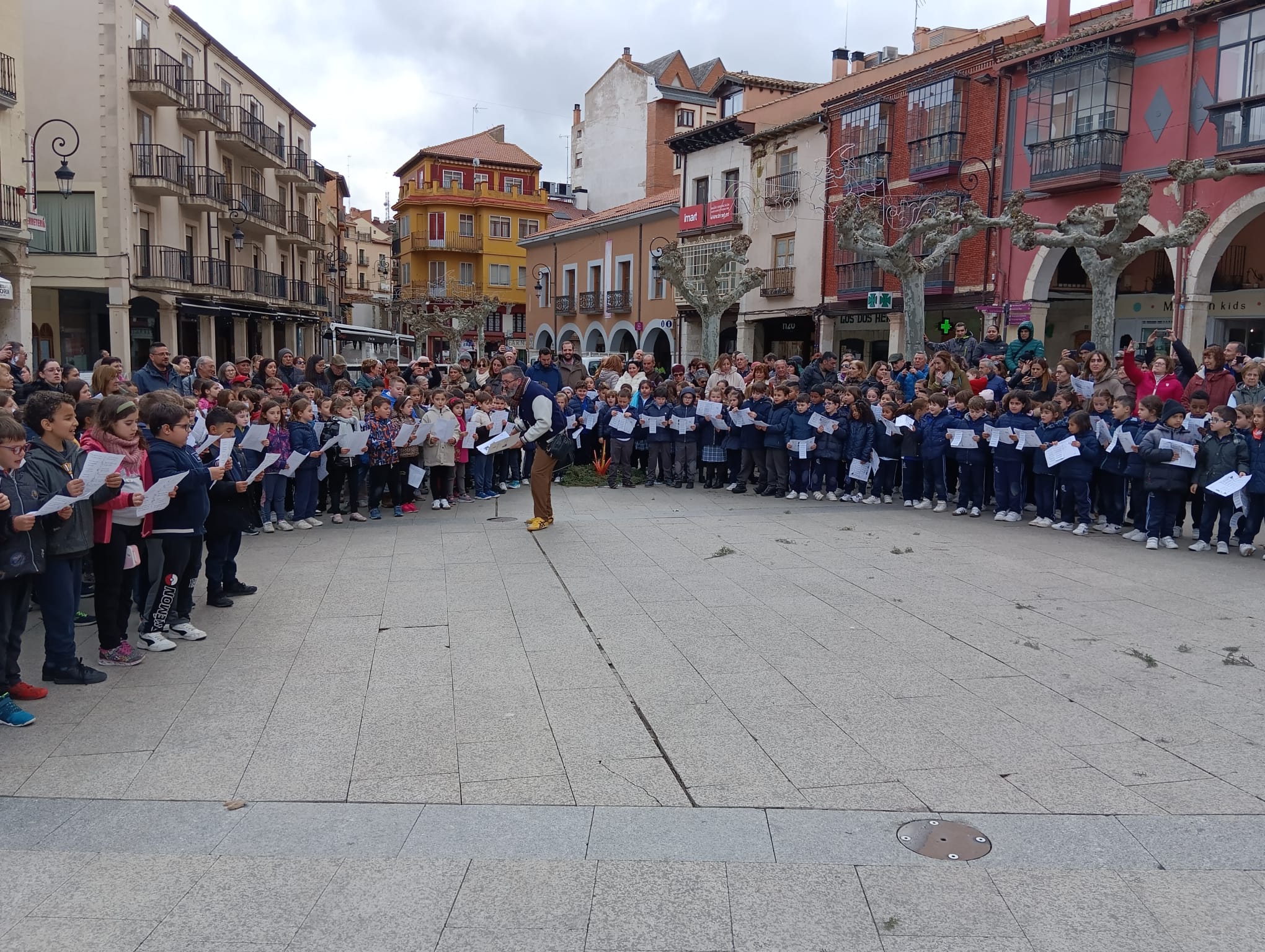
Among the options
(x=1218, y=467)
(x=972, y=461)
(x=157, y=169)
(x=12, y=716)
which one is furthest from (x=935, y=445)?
(x=157, y=169)

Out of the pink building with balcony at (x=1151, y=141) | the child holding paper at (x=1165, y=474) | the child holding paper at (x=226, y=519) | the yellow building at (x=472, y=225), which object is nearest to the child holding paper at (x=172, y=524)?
the child holding paper at (x=226, y=519)

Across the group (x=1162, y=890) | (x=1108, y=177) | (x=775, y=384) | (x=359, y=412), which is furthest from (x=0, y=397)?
(x=1108, y=177)

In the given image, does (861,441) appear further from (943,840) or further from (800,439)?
(943,840)

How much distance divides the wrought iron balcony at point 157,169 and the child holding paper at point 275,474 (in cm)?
2327

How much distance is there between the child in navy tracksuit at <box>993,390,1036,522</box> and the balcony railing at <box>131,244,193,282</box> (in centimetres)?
2702

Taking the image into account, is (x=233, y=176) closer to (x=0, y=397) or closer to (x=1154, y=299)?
(x=1154, y=299)

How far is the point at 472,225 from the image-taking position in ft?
217

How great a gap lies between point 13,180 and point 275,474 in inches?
696

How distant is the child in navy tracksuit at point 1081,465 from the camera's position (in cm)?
1102

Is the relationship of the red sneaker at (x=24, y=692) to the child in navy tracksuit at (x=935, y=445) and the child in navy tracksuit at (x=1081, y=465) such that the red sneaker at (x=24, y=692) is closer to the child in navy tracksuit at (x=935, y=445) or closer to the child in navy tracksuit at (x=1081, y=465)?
the child in navy tracksuit at (x=1081, y=465)

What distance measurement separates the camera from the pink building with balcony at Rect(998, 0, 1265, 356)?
19656mm

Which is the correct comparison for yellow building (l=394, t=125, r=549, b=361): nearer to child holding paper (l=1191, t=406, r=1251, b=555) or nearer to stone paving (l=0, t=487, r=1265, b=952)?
child holding paper (l=1191, t=406, r=1251, b=555)

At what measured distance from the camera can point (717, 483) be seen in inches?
598

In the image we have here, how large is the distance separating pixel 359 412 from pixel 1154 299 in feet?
64.1
